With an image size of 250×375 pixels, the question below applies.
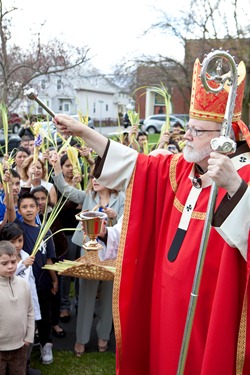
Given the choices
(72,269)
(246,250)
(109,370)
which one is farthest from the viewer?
(109,370)

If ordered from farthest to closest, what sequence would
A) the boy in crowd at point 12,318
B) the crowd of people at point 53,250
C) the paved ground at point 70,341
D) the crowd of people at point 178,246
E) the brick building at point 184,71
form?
the brick building at point 184,71 < the paved ground at point 70,341 < the crowd of people at point 53,250 < the boy in crowd at point 12,318 < the crowd of people at point 178,246

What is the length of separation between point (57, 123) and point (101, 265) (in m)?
1.71

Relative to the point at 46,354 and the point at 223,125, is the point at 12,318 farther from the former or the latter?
the point at 223,125

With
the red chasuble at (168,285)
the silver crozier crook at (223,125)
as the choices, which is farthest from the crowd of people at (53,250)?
the silver crozier crook at (223,125)

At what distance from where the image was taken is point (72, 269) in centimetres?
395

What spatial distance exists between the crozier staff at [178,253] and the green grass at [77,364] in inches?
73.6

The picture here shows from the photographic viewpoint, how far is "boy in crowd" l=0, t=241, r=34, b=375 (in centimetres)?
380

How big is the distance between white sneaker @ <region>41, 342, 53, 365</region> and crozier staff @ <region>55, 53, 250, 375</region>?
201 centimetres

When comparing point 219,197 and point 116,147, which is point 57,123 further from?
point 219,197

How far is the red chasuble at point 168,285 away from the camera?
2.46 metres

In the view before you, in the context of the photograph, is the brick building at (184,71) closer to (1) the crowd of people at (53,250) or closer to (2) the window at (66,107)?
(1) the crowd of people at (53,250)

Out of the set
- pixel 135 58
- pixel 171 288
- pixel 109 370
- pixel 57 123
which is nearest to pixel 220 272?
pixel 171 288

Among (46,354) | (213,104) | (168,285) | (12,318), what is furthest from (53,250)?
(213,104)

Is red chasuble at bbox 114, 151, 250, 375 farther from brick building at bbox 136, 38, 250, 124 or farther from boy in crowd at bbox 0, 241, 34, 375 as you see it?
brick building at bbox 136, 38, 250, 124
